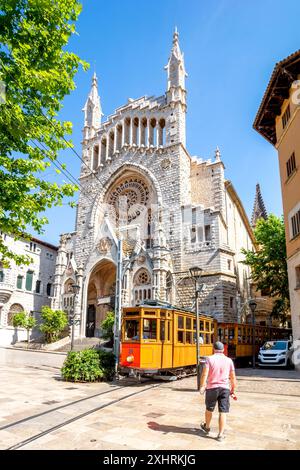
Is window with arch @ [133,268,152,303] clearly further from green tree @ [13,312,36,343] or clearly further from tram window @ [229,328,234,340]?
green tree @ [13,312,36,343]

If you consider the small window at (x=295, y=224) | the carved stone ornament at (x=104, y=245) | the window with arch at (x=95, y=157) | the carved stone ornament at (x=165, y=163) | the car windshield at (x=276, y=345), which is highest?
the window with arch at (x=95, y=157)

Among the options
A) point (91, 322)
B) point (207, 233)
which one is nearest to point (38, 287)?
point (91, 322)

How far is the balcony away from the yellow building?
2528 cm

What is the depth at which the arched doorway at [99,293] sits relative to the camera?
107 ft

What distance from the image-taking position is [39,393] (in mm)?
9875

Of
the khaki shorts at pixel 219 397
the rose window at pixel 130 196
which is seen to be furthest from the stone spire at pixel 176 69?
the khaki shorts at pixel 219 397

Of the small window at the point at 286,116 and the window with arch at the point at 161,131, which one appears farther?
the window with arch at the point at 161,131

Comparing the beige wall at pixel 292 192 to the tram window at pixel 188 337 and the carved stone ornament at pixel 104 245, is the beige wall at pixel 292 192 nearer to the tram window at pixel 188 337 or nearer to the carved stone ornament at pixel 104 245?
the tram window at pixel 188 337

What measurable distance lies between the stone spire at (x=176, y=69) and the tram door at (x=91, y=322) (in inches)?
891

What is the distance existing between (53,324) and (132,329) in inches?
751

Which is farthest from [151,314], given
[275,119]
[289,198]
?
[275,119]

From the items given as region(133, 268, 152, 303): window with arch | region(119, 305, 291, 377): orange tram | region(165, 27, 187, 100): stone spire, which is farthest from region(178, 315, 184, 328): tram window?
region(165, 27, 187, 100): stone spire

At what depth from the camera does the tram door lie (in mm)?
33188

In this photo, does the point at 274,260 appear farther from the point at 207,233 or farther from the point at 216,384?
the point at 216,384
